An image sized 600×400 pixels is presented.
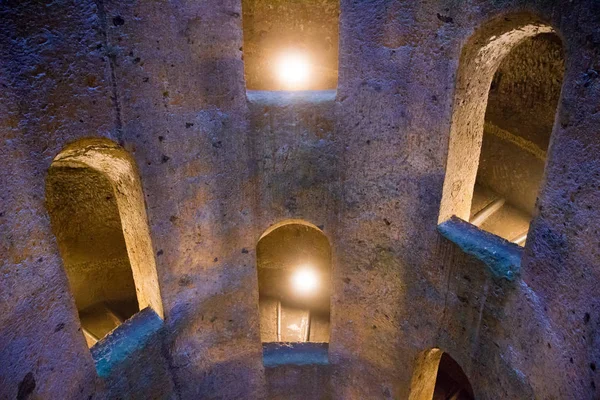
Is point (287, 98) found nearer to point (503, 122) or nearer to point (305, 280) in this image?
point (503, 122)

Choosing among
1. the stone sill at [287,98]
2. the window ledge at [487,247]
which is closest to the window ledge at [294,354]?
the window ledge at [487,247]

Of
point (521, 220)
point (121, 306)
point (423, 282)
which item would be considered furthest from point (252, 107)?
point (121, 306)

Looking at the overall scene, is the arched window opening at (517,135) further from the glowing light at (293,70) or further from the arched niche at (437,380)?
the glowing light at (293,70)

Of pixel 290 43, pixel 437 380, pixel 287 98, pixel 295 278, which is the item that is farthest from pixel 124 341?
pixel 437 380

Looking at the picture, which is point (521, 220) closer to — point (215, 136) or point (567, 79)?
point (567, 79)

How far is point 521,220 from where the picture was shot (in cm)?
661

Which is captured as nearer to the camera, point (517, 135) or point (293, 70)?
point (517, 135)

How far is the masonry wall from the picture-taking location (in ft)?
8.68

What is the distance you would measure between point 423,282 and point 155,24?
11.5 ft

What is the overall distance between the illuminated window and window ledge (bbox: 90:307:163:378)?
430 cm

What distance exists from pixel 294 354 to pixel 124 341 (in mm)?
2288

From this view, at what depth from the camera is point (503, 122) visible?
6.56 metres

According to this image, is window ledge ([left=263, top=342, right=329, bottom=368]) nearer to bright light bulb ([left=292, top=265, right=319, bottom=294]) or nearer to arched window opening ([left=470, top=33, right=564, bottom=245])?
bright light bulb ([left=292, top=265, right=319, bottom=294])

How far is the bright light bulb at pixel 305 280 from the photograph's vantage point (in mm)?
7727
